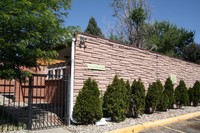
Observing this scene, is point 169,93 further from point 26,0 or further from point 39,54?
point 26,0

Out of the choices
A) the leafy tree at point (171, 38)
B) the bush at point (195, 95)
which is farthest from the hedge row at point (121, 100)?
the leafy tree at point (171, 38)

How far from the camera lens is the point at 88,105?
871 cm

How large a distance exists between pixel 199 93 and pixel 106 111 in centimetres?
832

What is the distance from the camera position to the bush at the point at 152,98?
11594mm

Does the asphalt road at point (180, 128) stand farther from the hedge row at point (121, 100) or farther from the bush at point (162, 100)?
the bush at point (162, 100)

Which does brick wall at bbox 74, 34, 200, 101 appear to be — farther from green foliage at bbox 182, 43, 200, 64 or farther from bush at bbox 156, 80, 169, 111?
green foliage at bbox 182, 43, 200, 64

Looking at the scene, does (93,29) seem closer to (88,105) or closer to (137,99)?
(137,99)

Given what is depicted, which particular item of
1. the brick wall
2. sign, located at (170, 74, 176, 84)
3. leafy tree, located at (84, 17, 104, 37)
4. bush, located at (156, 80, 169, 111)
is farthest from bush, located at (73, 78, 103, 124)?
leafy tree, located at (84, 17, 104, 37)

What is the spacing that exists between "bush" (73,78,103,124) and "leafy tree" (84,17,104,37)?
3468 centimetres

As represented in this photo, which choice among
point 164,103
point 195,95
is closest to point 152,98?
point 164,103

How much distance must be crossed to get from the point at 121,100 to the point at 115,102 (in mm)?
305

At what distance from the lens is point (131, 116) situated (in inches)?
426

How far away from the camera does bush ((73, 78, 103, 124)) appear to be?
8.69 meters

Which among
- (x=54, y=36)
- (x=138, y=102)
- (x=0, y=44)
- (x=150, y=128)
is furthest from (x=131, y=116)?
(x=0, y=44)
